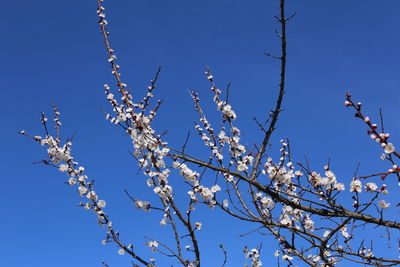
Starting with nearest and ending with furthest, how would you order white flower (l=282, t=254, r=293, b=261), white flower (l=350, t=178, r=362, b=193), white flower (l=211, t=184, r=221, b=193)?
white flower (l=350, t=178, r=362, b=193), white flower (l=211, t=184, r=221, b=193), white flower (l=282, t=254, r=293, b=261)

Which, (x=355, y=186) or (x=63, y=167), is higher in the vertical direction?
A: (x=63, y=167)

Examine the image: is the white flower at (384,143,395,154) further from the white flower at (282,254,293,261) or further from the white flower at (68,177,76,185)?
the white flower at (68,177,76,185)

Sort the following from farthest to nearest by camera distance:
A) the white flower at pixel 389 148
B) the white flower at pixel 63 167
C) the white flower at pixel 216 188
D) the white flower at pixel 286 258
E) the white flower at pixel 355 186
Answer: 1. the white flower at pixel 63 167
2. the white flower at pixel 286 258
3. the white flower at pixel 216 188
4. the white flower at pixel 355 186
5. the white flower at pixel 389 148

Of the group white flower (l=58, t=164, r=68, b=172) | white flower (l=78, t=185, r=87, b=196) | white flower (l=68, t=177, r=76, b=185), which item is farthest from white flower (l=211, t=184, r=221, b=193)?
white flower (l=58, t=164, r=68, b=172)

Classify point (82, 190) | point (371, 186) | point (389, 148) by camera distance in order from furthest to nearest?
point (82, 190) → point (371, 186) → point (389, 148)

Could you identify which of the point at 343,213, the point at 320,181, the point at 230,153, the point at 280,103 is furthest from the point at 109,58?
the point at 343,213

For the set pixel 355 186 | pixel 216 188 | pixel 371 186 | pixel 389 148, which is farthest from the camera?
pixel 216 188

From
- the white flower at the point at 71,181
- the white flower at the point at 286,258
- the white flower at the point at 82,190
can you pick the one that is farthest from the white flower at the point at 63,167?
the white flower at the point at 286,258

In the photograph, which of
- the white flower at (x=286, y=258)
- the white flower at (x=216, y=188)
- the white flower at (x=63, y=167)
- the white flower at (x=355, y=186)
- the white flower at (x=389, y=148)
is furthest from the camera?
the white flower at (x=63, y=167)

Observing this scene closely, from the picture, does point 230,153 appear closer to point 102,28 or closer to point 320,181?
point 320,181

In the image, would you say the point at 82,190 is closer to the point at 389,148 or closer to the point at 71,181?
the point at 71,181

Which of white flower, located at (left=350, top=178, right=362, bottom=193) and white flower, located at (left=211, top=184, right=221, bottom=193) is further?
white flower, located at (left=211, top=184, right=221, bottom=193)

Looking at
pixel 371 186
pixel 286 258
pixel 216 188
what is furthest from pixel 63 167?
pixel 371 186

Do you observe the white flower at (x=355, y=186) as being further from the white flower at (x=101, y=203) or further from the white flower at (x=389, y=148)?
the white flower at (x=101, y=203)
